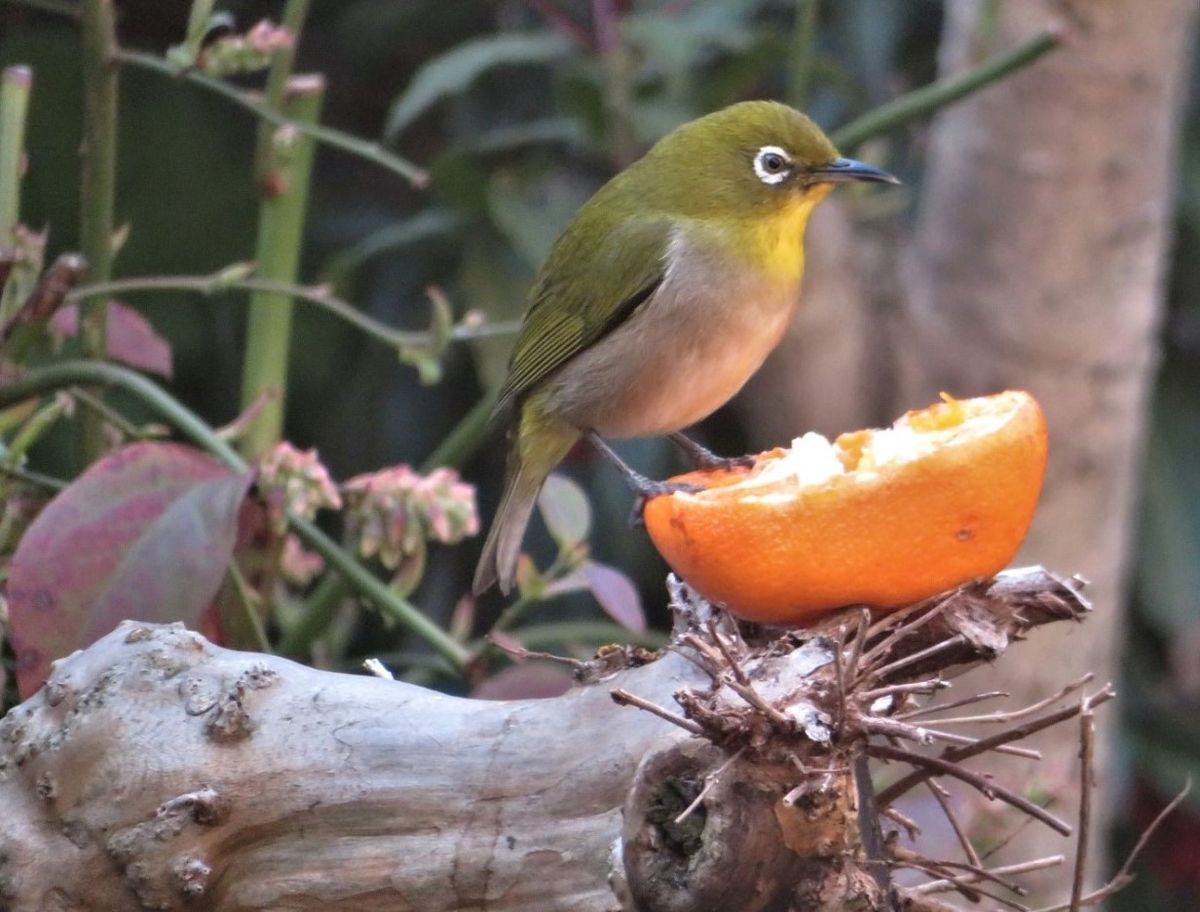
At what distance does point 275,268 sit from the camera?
1.99 meters

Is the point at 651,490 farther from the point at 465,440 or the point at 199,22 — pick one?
the point at 199,22

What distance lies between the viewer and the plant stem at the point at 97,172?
1647 millimetres

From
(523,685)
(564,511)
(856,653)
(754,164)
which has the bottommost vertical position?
(523,685)

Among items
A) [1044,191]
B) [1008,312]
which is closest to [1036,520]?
[1008,312]

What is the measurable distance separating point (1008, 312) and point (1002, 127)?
322 millimetres

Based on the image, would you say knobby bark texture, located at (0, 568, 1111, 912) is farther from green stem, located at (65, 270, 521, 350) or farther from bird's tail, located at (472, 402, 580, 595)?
bird's tail, located at (472, 402, 580, 595)

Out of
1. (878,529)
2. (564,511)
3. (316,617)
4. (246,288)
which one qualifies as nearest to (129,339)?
(246,288)

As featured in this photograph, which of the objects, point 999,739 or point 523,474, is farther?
point 523,474

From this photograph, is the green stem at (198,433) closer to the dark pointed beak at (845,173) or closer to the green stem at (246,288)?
the green stem at (246,288)

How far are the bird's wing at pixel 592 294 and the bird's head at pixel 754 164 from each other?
8cm

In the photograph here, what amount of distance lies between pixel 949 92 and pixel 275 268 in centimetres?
87

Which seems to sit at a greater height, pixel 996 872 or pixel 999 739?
pixel 999 739

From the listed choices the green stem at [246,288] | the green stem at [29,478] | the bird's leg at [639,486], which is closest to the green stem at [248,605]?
the green stem at [29,478]

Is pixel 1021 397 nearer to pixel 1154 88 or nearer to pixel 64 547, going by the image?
pixel 64 547
